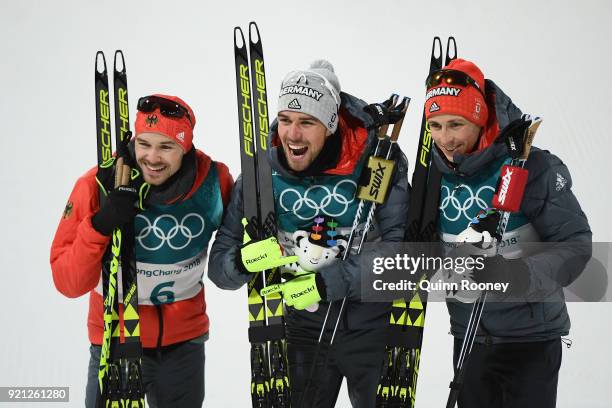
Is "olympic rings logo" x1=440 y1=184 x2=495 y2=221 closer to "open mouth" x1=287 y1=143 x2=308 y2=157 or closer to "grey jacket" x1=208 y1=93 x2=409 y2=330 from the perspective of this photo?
"grey jacket" x1=208 y1=93 x2=409 y2=330

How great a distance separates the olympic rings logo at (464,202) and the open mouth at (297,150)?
0.59 meters

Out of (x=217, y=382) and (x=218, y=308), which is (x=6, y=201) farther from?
(x=217, y=382)

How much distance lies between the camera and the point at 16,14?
629cm

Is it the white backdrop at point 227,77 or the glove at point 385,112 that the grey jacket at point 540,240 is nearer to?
the glove at point 385,112

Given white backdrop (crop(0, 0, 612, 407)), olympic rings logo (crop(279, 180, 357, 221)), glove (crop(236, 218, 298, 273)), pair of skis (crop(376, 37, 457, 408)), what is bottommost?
pair of skis (crop(376, 37, 457, 408))

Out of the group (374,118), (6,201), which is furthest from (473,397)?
(6,201)

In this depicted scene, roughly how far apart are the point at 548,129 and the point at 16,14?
4224mm

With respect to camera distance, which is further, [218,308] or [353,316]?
[218,308]

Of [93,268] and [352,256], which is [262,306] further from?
[93,268]

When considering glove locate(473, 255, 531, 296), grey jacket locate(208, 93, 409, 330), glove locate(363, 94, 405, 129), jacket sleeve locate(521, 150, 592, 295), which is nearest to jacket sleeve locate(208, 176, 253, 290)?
grey jacket locate(208, 93, 409, 330)

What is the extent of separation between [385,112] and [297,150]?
39cm

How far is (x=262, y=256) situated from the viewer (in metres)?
3.16

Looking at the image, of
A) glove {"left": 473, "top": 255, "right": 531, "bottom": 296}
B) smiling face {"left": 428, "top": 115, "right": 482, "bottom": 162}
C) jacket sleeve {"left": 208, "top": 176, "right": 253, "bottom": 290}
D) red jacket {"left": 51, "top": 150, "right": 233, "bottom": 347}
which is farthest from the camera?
jacket sleeve {"left": 208, "top": 176, "right": 253, "bottom": 290}

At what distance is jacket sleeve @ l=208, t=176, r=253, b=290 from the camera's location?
3262mm
